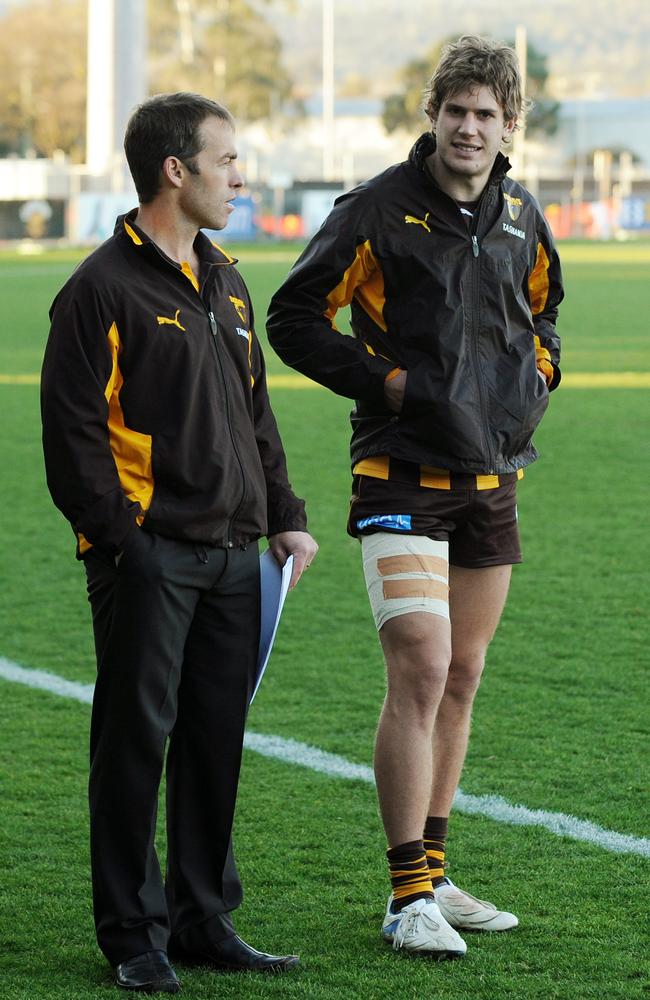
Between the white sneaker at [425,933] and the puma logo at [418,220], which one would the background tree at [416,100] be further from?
the white sneaker at [425,933]

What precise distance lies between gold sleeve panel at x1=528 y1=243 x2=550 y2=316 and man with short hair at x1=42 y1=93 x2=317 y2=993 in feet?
2.73

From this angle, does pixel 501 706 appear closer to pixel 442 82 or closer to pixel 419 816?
pixel 419 816

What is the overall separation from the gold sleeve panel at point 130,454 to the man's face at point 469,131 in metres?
0.96

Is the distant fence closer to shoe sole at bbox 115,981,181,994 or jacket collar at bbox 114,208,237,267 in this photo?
jacket collar at bbox 114,208,237,267

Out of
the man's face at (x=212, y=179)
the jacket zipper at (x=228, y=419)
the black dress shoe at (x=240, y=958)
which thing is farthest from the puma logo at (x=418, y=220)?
the black dress shoe at (x=240, y=958)

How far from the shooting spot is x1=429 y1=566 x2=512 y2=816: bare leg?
3926 mm

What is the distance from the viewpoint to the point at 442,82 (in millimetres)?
3799

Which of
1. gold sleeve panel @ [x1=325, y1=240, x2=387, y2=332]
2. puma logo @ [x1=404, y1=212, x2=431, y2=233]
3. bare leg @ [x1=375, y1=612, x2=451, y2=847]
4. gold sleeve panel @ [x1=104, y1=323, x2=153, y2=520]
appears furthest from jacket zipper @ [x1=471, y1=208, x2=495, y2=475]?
gold sleeve panel @ [x1=104, y1=323, x2=153, y2=520]

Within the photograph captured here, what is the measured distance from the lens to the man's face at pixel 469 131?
12.2ft

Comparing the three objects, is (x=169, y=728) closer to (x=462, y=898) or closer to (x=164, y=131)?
(x=462, y=898)

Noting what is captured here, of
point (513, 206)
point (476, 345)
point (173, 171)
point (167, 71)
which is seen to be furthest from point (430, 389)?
point (167, 71)

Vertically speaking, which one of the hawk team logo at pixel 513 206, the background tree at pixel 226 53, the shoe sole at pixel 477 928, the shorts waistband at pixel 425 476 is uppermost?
the background tree at pixel 226 53

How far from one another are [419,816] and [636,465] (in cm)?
769

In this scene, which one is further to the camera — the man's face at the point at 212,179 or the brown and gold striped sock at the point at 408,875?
the brown and gold striped sock at the point at 408,875
